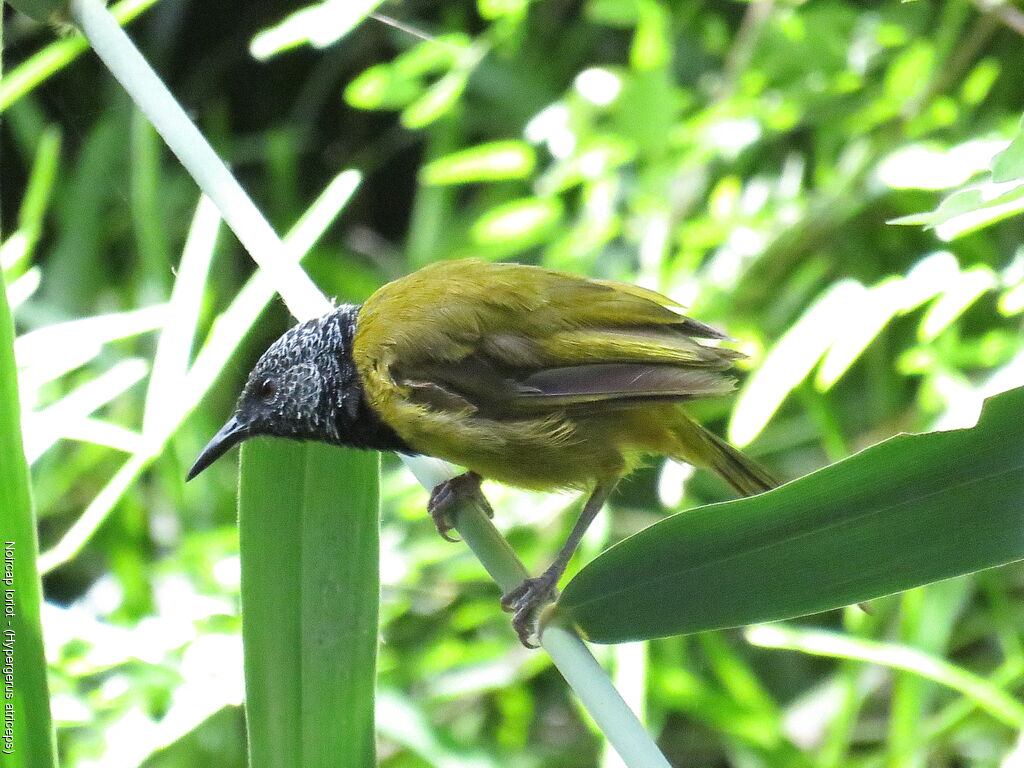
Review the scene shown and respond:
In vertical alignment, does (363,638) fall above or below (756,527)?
above

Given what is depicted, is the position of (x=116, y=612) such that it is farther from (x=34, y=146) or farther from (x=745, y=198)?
(x=745, y=198)


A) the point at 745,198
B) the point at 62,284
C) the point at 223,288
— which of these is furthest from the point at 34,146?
the point at 745,198

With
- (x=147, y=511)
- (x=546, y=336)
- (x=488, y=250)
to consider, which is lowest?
(x=546, y=336)

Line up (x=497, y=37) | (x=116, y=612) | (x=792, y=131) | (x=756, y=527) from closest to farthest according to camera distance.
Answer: (x=756, y=527) → (x=497, y=37) → (x=116, y=612) → (x=792, y=131)

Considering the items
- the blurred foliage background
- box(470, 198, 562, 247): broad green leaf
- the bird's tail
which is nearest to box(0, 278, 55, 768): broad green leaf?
the blurred foliage background

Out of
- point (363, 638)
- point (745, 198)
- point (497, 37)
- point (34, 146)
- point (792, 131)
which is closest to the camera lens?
point (363, 638)

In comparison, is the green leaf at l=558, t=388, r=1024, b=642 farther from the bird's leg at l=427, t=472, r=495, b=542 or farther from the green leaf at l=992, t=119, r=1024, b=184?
the bird's leg at l=427, t=472, r=495, b=542

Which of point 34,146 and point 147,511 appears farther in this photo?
point 34,146
